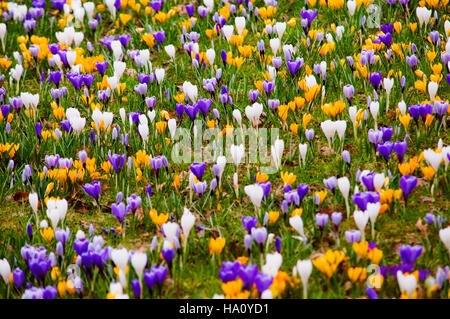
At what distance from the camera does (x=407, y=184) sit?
3.99 meters

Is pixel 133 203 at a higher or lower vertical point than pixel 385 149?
lower

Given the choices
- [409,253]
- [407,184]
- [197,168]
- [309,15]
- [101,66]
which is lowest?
[409,253]

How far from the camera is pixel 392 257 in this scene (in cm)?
386

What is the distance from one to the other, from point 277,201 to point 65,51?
3324mm

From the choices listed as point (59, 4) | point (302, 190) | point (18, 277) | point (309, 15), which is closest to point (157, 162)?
point (302, 190)

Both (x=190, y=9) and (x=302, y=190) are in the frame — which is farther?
(x=190, y=9)

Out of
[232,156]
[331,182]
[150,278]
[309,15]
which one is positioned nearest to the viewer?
[150,278]

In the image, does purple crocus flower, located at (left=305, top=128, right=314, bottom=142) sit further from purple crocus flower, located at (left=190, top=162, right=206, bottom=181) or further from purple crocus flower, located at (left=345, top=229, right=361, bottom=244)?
purple crocus flower, located at (left=345, top=229, right=361, bottom=244)

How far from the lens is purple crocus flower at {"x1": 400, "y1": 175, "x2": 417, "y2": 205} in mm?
3979

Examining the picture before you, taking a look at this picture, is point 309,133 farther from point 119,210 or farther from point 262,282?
point 262,282

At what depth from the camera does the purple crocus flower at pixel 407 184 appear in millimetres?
3979

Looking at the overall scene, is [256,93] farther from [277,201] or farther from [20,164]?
[20,164]

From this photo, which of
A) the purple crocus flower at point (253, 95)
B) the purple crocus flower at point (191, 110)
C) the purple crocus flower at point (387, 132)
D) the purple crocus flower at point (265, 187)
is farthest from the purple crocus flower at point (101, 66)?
the purple crocus flower at point (387, 132)

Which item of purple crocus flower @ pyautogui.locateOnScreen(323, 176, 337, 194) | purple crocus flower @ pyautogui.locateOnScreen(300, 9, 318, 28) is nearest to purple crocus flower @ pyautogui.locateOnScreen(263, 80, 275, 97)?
purple crocus flower @ pyautogui.locateOnScreen(323, 176, 337, 194)
